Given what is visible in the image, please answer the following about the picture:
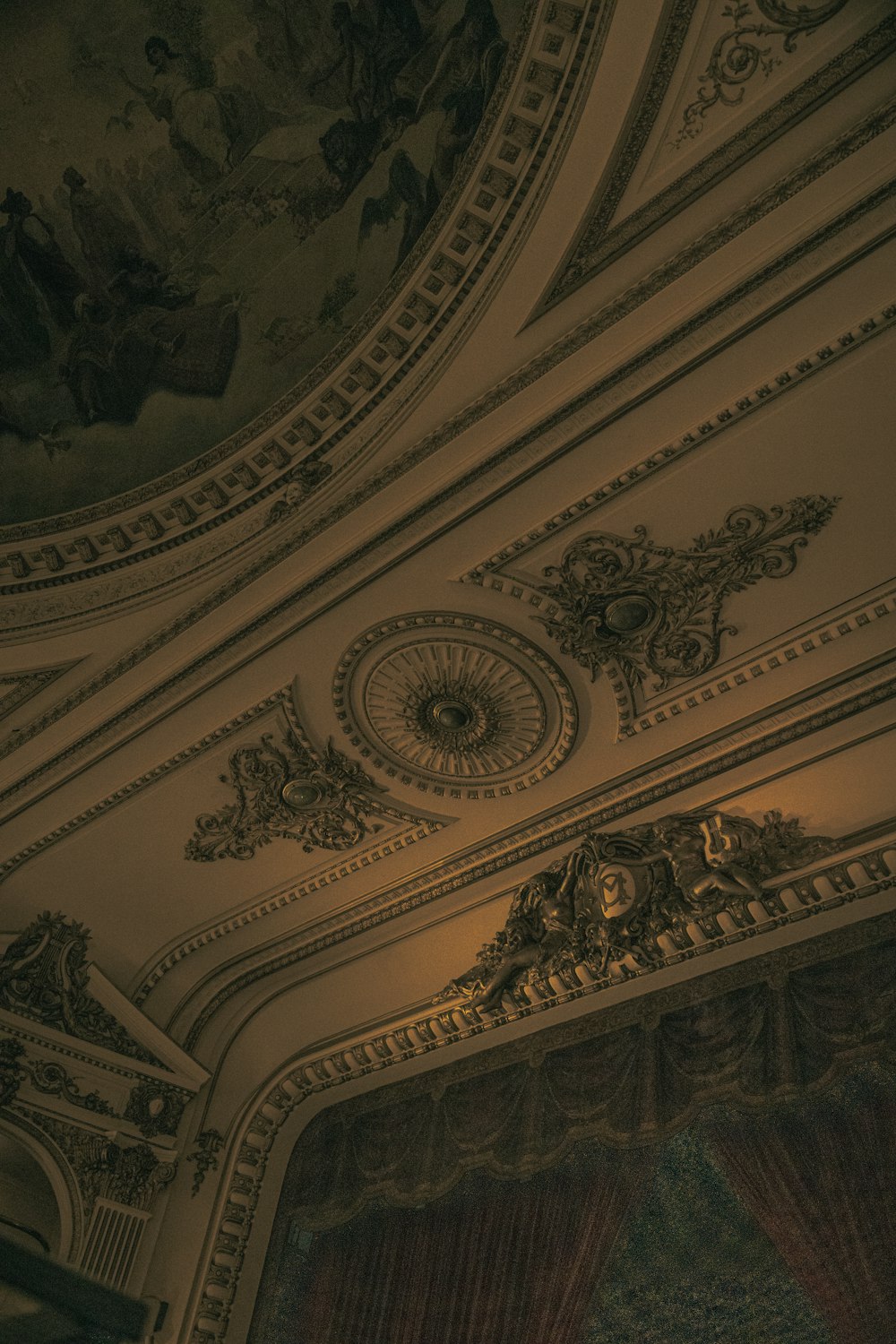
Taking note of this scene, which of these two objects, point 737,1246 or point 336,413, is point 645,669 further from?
point 737,1246

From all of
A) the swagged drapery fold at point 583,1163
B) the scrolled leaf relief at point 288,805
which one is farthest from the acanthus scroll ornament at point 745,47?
the swagged drapery fold at point 583,1163

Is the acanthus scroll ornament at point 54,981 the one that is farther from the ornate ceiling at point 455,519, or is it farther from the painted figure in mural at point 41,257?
the painted figure in mural at point 41,257

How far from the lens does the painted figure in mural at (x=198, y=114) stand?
5.50m

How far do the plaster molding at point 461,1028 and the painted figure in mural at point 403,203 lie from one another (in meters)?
3.65

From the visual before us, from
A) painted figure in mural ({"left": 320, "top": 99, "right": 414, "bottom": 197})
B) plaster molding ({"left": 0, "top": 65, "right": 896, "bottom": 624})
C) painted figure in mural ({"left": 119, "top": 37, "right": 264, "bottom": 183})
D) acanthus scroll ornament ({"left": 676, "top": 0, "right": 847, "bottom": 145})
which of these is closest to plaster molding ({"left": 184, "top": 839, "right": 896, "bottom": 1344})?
plaster molding ({"left": 0, "top": 65, "right": 896, "bottom": 624})

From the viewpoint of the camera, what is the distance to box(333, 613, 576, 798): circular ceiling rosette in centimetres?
573

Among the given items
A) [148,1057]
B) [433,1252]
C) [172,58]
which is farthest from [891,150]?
[148,1057]

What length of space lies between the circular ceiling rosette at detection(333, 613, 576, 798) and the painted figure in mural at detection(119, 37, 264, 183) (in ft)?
8.36

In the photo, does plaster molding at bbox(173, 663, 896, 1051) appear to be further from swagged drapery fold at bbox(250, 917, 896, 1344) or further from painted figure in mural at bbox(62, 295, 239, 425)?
painted figure in mural at bbox(62, 295, 239, 425)

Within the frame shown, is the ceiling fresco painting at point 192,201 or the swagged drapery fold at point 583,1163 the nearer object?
the swagged drapery fold at point 583,1163

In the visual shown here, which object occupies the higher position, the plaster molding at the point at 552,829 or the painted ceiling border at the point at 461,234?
the painted ceiling border at the point at 461,234

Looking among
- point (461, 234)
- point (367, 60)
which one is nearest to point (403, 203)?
point (461, 234)

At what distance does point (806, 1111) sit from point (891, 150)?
163 inches

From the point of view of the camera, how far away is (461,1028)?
6750mm
